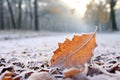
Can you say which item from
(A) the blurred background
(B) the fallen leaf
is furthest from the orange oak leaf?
(A) the blurred background

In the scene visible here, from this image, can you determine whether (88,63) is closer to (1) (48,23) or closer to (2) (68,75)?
(2) (68,75)

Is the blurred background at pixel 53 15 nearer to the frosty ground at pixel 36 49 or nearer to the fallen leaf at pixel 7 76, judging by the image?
the frosty ground at pixel 36 49

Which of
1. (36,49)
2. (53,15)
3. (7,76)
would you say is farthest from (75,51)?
(53,15)

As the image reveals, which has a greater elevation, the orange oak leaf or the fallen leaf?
the orange oak leaf

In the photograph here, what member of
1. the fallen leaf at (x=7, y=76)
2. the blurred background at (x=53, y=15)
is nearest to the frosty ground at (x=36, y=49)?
the fallen leaf at (x=7, y=76)

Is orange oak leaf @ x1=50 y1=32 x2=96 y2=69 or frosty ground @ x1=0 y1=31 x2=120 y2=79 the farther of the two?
frosty ground @ x1=0 y1=31 x2=120 y2=79

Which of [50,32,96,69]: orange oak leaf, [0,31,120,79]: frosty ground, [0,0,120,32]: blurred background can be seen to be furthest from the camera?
[0,0,120,32]: blurred background

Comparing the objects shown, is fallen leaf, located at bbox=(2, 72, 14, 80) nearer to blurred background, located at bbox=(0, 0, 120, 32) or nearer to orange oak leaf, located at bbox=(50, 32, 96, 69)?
orange oak leaf, located at bbox=(50, 32, 96, 69)

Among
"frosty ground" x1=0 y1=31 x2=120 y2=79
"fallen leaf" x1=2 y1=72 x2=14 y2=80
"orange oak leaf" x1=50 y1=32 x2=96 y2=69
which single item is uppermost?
"orange oak leaf" x1=50 y1=32 x2=96 y2=69

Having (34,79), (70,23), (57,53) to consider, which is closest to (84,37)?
(57,53)
